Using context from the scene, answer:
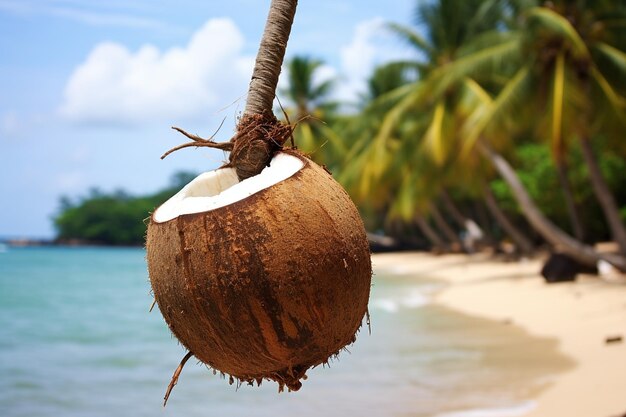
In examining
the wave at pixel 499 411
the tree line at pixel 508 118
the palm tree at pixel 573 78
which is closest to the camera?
the wave at pixel 499 411

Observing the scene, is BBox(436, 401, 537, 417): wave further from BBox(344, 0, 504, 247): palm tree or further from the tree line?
BBox(344, 0, 504, 247): palm tree

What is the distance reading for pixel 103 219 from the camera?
96.4 meters

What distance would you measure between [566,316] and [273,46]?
12401 millimetres

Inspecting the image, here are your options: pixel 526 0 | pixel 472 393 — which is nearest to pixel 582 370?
pixel 472 393

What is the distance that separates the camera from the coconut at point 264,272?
209 cm

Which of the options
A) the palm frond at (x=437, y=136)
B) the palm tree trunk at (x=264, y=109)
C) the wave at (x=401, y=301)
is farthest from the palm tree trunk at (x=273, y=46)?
the palm frond at (x=437, y=136)

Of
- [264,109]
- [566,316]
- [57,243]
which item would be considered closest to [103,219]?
[57,243]

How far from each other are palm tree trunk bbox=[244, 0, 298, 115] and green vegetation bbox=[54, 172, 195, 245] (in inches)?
3590

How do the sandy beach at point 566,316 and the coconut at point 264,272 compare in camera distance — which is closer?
the coconut at point 264,272

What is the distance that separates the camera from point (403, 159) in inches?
1153

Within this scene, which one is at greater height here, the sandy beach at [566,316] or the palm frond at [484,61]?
the palm frond at [484,61]

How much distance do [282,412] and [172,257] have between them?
22.2 feet

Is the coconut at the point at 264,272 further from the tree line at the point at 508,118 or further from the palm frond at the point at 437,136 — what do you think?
the palm frond at the point at 437,136

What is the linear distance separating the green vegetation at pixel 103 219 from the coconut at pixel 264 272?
9114 cm
